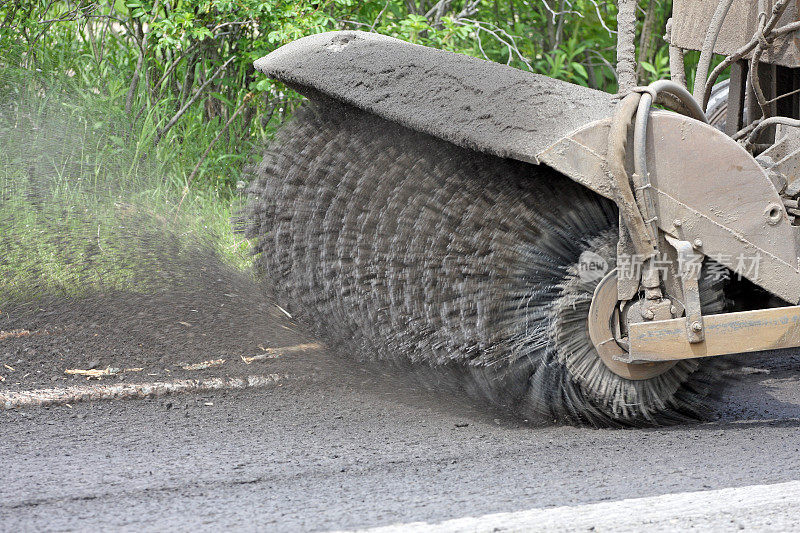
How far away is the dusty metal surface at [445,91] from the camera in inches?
115

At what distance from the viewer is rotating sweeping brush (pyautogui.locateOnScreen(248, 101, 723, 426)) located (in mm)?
3025

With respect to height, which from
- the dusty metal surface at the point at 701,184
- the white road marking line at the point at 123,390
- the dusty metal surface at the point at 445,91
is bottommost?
the white road marking line at the point at 123,390

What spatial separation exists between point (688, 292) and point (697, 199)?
0.95 ft

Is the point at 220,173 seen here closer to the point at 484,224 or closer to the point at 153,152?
the point at 153,152

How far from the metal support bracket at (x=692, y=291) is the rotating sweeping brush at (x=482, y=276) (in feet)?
0.31

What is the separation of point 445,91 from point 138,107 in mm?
3478

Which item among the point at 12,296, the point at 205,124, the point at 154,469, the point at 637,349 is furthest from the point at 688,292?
the point at 205,124

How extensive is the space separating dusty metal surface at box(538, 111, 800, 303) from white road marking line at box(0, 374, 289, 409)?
5.20 ft

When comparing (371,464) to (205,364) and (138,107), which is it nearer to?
(205,364)

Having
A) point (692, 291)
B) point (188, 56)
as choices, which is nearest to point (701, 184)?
point (692, 291)

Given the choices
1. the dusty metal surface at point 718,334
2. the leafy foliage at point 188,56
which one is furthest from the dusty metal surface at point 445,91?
the leafy foliage at point 188,56

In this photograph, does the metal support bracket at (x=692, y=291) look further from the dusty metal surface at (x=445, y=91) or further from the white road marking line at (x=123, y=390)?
the white road marking line at (x=123, y=390)

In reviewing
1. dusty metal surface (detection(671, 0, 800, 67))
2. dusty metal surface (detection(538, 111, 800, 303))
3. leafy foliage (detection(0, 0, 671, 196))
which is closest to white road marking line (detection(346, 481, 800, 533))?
dusty metal surface (detection(538, 111, 800, 303))

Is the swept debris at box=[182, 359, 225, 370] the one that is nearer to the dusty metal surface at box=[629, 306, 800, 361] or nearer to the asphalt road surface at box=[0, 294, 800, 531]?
the asphalt road surface at box=[0, 294, 800, 531]
